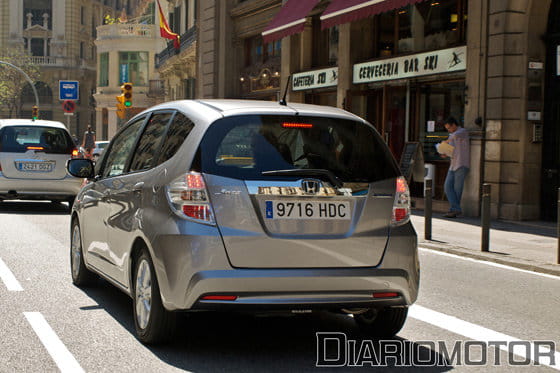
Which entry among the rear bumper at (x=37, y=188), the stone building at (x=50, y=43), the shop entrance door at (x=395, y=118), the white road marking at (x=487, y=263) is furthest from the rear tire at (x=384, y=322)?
the stone building at (x=50, y=43)

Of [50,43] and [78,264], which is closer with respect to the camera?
[78,264]

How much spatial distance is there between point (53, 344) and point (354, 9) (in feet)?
46.8

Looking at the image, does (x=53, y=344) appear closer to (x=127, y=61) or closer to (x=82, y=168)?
(x=82, y=168)

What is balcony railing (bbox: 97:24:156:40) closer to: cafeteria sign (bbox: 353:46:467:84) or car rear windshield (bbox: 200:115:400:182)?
cafeteria sign (bbox: 353:46:467:84)

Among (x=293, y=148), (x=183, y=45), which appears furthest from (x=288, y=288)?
(x=183, y=45)

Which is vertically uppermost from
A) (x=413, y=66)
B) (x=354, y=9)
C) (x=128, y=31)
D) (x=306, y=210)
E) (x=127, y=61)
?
(x=128, y=31)

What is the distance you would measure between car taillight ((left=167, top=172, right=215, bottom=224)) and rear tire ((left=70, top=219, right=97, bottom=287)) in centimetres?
271

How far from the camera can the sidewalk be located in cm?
1020

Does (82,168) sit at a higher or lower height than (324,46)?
lower

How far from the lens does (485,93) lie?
15969 mm

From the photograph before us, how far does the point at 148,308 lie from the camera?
5.59 meters

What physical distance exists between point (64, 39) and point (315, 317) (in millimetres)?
82421

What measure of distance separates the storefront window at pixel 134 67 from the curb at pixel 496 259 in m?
51.8

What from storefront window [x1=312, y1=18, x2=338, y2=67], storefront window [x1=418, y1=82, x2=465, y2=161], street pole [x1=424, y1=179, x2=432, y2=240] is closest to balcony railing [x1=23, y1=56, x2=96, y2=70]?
storefront window [x1=312, y1=18, x2=338, y2=67]
